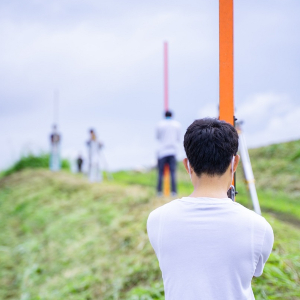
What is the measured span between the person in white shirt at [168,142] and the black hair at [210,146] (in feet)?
18.3

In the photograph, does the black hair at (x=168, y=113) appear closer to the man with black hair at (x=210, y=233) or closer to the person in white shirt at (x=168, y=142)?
the person in white shirt at (x=168, y=142)

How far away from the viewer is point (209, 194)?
4.59 feet

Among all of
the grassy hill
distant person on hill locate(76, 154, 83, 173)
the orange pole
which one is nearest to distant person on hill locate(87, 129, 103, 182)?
the grassy hill

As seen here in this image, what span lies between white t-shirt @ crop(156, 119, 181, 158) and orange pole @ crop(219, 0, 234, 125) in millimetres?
4867

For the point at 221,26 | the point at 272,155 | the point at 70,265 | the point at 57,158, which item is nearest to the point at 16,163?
the point at 57,158

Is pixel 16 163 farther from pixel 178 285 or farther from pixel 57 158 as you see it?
pixel 178 285

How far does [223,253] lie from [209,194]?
0.20 m

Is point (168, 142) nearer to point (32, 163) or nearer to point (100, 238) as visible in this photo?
point (100, 238)

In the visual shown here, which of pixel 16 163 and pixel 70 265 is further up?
pixel 16 163

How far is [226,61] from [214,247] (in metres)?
1.14

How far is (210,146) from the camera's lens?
1.38 m

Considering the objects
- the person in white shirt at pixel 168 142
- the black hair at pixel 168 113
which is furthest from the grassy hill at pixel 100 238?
the black hair at pixel 168 113

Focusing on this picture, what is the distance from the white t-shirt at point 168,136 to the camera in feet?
23.2

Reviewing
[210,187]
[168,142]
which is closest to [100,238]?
[168,142]
